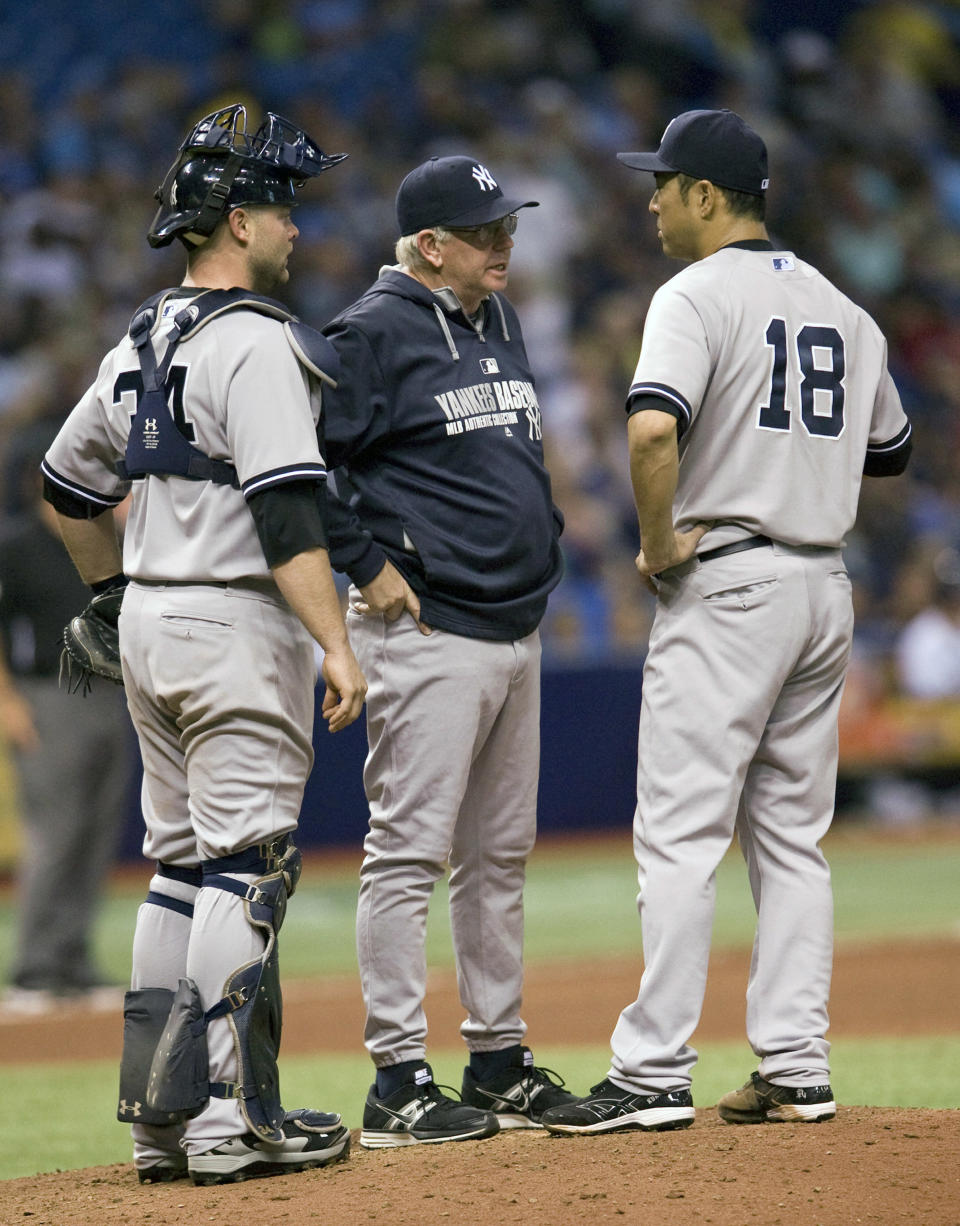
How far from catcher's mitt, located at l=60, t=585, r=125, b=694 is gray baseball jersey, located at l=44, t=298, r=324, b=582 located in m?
0.27

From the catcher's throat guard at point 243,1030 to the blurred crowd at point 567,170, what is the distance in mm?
9285

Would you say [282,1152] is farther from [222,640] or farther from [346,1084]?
[346,1084]

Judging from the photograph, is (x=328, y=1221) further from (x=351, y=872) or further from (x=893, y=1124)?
Result: (x=351, y=872)

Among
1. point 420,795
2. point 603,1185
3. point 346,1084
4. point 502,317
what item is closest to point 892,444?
point 502,317

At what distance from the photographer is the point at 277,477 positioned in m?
3.69

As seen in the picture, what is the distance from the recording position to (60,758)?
810cm

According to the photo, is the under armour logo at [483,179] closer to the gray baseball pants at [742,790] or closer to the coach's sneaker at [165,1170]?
the gray baseball pants at [742,790]

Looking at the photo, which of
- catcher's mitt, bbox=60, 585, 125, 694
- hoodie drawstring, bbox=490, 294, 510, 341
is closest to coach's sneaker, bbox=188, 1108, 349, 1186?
catcher's mitt, bbox=60, 585, 125, 694

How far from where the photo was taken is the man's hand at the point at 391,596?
4066mm

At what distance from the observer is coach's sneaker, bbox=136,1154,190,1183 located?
3.94 m

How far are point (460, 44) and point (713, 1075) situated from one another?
43.9 ft

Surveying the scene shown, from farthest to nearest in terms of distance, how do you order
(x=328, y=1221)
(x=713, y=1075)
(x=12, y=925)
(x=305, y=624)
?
(x=12, y=925)
(x=713, y=1075)
(x=305, y=624)
(x=328, y=1221)

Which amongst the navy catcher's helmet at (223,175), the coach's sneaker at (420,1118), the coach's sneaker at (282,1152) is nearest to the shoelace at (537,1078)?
the coach's sneaker at (420,1118)

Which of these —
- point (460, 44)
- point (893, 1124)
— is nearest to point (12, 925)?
point (893, 1124)
